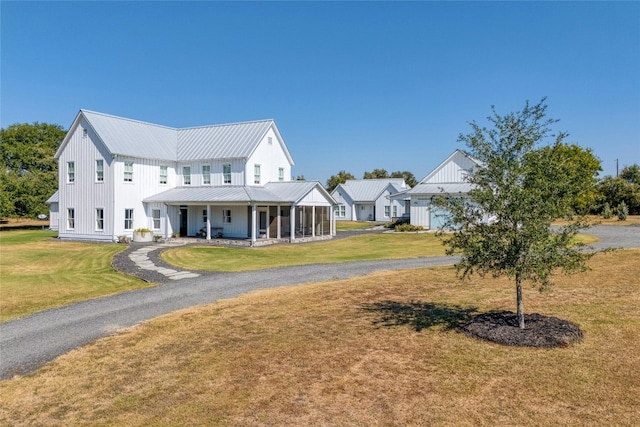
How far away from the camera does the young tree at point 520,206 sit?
8.39 meters

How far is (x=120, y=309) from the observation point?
1233cm

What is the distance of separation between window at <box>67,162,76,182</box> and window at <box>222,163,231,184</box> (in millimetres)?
11651

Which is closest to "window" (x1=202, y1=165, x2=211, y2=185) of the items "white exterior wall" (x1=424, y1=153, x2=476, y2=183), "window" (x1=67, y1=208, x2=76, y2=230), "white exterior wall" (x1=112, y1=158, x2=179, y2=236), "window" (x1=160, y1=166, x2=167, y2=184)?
"white exterior wall" (x1=112, y1=158, x2=179, y2=236)

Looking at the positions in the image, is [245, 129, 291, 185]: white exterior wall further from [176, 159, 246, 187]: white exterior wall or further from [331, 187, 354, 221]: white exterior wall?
[331, 187, 354, 221]: white exterior wall

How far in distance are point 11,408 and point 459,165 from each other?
4098 centimetres

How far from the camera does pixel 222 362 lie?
8023 mm

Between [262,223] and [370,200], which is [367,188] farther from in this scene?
[262,223]

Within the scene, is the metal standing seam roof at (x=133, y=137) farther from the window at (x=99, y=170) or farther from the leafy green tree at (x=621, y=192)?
the leafy green tree at (x=621, y=192)

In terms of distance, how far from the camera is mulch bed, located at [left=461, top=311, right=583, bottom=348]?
8.52 meters

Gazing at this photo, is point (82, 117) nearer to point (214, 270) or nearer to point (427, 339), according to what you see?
point (214, 270)

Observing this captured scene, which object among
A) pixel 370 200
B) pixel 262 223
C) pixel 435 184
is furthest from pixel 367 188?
pixel 262 223

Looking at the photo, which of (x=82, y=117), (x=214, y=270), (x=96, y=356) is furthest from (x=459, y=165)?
(x=96, y=356)

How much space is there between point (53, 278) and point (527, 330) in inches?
690

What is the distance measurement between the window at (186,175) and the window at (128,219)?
5.29 meters
